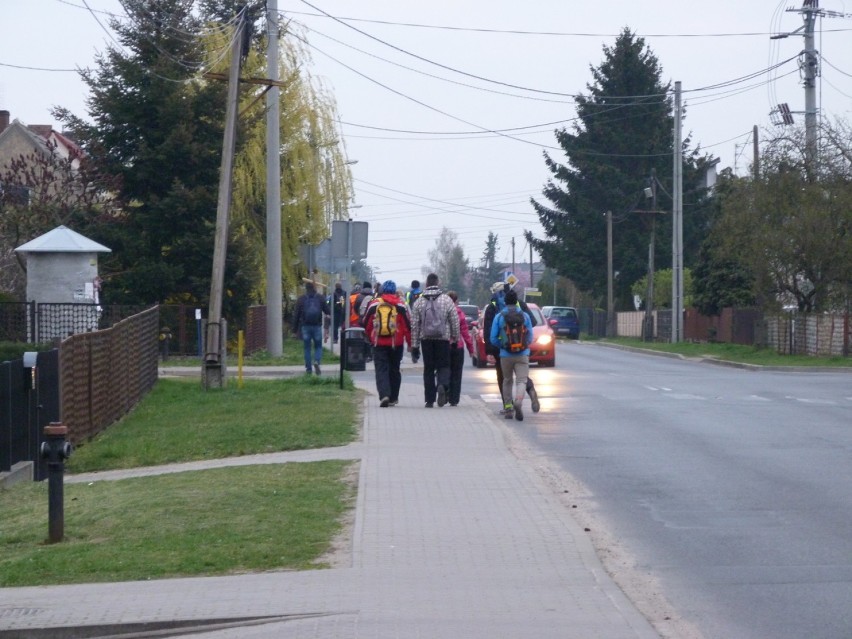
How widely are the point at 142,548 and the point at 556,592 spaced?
9.60 ft

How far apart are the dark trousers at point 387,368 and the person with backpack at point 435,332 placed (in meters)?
0.35

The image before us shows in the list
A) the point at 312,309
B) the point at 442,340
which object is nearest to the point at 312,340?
the point at 312,309

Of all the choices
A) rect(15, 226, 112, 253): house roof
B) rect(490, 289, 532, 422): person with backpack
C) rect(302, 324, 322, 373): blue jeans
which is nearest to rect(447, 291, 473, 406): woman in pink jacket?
rect(490, 289, 532, 422): person with backpack

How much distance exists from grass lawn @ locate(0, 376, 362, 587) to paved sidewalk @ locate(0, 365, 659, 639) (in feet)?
1.09

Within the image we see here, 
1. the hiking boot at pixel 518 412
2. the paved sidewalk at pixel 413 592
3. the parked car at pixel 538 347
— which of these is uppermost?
the parked car at pixel 538 347

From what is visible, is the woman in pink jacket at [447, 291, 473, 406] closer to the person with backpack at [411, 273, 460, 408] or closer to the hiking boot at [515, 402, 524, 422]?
the person with backpack at [411, 273, 460, 408]

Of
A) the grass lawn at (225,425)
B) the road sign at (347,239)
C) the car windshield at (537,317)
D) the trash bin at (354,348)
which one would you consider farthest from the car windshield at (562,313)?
the trash bin at (354,348)

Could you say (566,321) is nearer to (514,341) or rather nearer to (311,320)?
(311,320)

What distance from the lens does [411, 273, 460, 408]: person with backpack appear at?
17.1 meters

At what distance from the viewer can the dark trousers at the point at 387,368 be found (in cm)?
1725

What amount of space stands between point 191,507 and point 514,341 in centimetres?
747

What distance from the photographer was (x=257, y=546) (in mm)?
7984

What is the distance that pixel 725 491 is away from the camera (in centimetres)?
1063

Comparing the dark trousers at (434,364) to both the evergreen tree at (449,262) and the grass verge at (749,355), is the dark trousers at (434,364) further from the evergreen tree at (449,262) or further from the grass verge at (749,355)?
the evergreen tree at (449,262)
